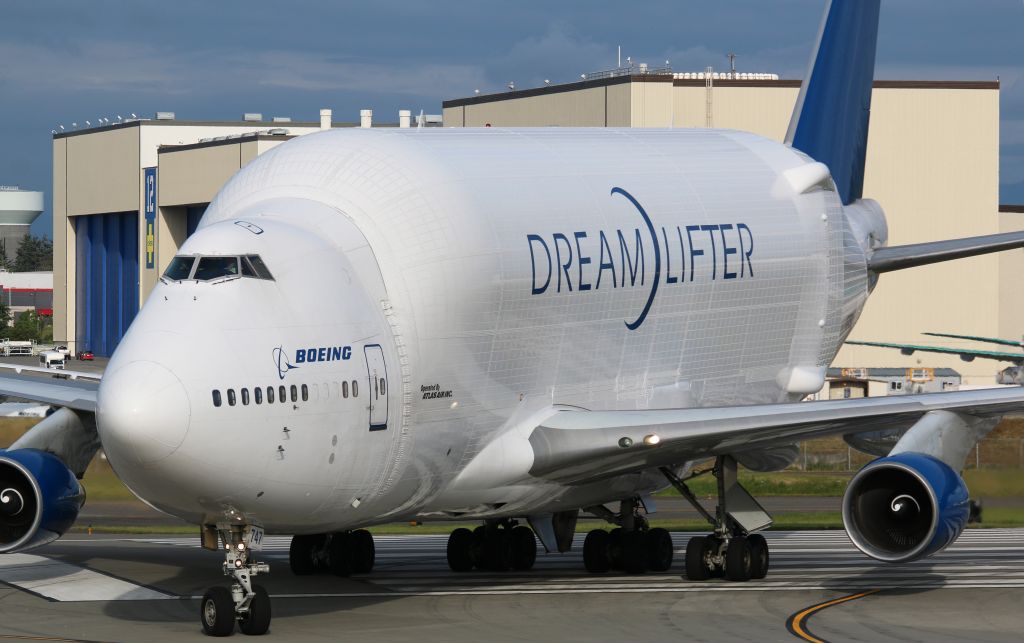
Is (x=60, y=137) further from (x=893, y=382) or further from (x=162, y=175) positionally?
(x=893, y=382)

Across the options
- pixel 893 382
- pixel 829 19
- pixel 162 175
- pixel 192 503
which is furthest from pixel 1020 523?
pixel 162 175

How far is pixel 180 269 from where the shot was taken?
22234 mm

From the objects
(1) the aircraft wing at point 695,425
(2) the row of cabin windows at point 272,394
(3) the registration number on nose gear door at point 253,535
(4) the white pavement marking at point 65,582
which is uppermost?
(2) the row of cabin windows at point 272,394

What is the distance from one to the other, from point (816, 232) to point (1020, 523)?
15.5 m

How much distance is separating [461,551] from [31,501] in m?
7.98

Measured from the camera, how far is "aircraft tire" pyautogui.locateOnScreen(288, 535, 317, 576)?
30.1 meters

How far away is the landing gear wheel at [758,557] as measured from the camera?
2939 centimetres

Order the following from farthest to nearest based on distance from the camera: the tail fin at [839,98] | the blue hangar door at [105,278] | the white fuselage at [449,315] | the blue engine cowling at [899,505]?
the blue hangar door at [105,278] < the tail fin at [839,98] < the blue engine cowling at [899,505] < the white fuselage at [449,315]

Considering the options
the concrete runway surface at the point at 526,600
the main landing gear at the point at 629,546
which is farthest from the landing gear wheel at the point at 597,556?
the concrete runway surface at the point at 526,600

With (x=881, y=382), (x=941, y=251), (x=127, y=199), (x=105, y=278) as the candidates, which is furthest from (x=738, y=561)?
(x=105, y=278)

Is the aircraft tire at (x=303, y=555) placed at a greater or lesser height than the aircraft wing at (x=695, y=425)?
lesser

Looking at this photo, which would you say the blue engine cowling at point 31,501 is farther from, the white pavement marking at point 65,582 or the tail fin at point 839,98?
the tail fin at point 839,98

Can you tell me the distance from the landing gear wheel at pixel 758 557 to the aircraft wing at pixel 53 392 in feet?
37.2

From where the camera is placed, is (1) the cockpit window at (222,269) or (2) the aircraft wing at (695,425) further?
(2) the aircraft wing at (695,425)
